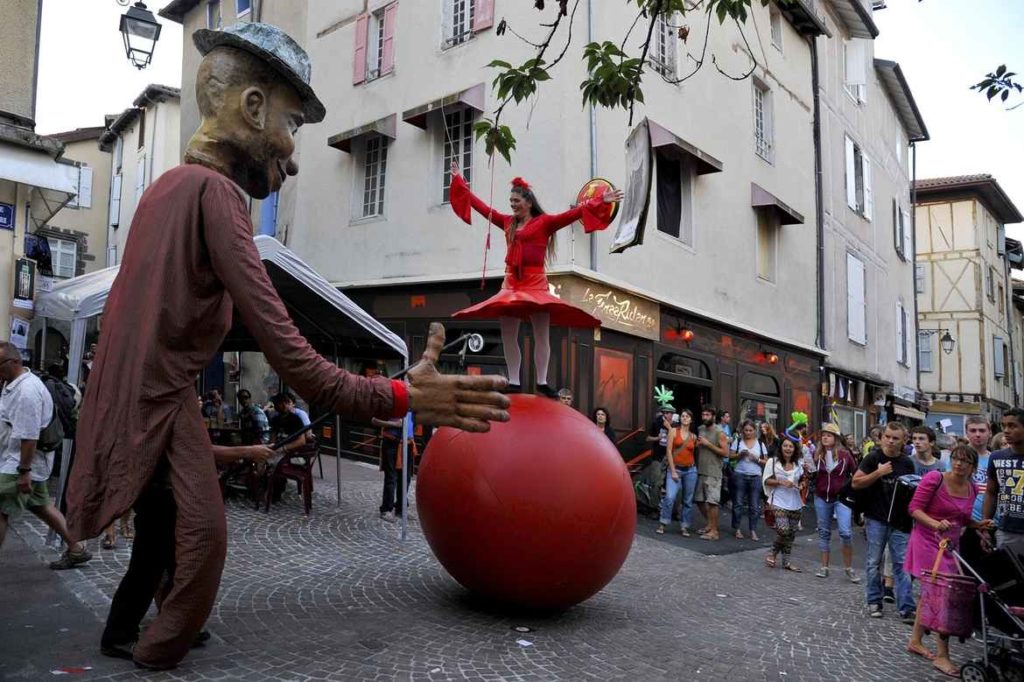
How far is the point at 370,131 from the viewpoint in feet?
47.9

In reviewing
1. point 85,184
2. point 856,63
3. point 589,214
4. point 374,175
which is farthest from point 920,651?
point 856,63

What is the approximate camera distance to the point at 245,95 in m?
3.46

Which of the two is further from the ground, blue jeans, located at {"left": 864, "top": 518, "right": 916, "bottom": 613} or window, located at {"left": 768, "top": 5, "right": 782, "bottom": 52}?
window, located at {"left": 768, "top": 5, "right": 782, "bottom": 52}

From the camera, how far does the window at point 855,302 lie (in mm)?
21359

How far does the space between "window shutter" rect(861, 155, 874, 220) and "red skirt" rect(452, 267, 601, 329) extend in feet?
65.3

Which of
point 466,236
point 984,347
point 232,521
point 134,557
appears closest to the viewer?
point 134,557

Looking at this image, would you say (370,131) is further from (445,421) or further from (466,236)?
(445,421)

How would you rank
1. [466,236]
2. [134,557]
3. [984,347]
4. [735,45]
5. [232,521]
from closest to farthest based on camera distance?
[134,557] → [232,521] → [466,236] → [735,45] → [984,347]

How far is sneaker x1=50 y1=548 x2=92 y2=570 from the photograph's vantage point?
5.75 m

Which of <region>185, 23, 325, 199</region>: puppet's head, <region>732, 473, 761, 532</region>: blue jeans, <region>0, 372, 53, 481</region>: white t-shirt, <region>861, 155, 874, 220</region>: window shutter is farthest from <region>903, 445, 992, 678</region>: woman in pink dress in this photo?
<region>861, 155, 874, 220</region>: window shutter

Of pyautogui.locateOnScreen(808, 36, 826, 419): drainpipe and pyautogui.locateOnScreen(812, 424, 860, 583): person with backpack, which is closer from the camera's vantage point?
pyautogui.locateOnScreen(812, 424, 860, 583): person with backpack

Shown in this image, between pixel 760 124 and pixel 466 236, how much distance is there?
29.3 ft

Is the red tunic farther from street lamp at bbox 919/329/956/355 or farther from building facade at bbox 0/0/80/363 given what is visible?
street lamp at bbox 919/329/956/355

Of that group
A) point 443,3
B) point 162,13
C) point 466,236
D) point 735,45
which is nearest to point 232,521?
point 466,236
